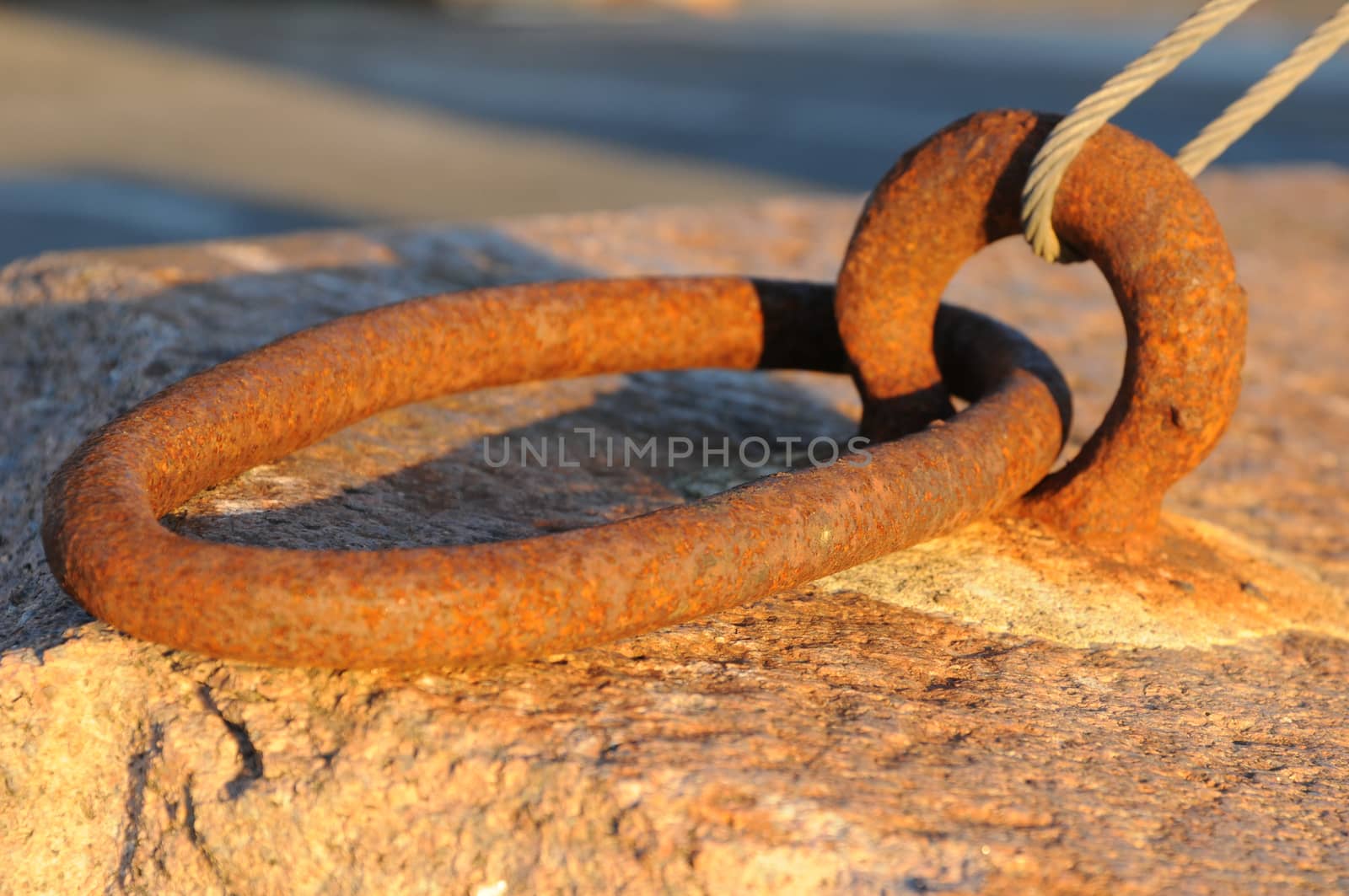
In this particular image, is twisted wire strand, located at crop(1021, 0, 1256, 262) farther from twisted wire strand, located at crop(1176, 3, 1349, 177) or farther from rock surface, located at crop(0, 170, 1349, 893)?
rock surface, located at crop(0, 170, 1349, 893)


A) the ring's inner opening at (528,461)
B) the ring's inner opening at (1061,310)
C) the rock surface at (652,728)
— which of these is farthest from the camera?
the ring's inner opening at (1061,310)

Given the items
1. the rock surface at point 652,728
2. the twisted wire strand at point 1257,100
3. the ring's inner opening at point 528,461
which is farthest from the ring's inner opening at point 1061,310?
the twisted wire strand at point 1257,100

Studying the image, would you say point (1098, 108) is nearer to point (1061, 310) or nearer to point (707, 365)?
point (707, 365)

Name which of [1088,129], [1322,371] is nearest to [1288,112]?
[1322,371]

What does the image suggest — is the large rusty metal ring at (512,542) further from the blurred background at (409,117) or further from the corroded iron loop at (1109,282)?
the blurred background at (409,117)

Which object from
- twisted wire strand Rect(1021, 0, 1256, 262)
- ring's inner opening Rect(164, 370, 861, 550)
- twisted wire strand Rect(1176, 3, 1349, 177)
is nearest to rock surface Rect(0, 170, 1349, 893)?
ring's inner opening Rect(164, 370, 861, 550)
